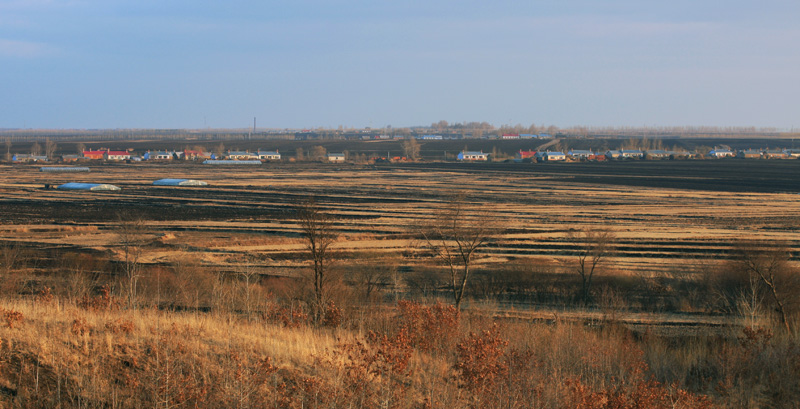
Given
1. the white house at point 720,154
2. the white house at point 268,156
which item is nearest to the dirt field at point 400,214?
the white house at point 268,156

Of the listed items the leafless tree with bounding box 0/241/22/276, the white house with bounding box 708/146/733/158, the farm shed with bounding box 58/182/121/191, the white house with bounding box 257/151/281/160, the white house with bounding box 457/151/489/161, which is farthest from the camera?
the white house with bounding box 257/151/281/160

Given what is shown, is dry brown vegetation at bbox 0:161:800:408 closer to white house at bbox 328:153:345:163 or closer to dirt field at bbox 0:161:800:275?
dirt field at bbox 0:161:800:275

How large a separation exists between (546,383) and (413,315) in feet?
Answer: 8.71

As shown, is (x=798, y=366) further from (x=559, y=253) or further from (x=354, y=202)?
(x=354, y=202)

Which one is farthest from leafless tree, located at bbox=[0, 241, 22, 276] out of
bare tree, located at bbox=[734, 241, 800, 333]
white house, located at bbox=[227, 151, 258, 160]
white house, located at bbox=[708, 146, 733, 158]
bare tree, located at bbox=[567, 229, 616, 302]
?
white house, located at bbox=[708, 146, 733, 158]

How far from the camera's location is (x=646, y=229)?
3453cm

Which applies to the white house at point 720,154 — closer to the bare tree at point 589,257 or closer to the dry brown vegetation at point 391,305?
the dry brown vegetation at point 391,305

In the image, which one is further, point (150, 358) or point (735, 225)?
point (735, 225)

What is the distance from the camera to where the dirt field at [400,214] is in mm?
27953

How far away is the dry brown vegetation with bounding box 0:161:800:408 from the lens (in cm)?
692

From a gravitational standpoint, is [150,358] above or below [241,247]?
above

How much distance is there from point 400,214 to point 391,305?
74.0ft

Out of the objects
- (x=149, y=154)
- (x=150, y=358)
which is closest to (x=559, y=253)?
(x=150, y=358)

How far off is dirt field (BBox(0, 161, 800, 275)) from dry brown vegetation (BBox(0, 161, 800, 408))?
26 cm
